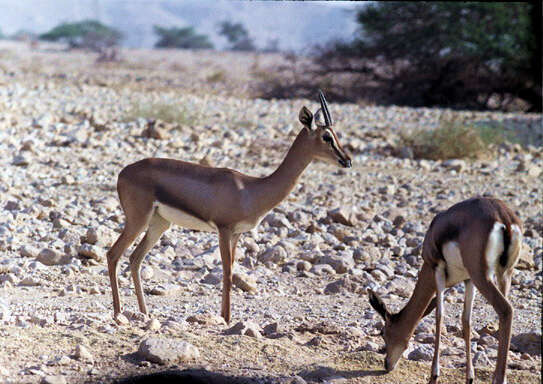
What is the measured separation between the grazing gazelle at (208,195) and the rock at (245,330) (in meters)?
0.45

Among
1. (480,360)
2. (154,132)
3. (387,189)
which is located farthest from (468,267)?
(154,132)

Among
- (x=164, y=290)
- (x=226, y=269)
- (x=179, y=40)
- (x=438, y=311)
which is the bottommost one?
(x=164, y=290)

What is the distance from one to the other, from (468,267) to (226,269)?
187cm

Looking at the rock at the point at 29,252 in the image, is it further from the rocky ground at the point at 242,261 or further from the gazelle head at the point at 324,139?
the gazelle head at the point at 324,139

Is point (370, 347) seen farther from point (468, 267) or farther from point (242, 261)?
point (242, 261)

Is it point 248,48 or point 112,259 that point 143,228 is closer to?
point 112,259

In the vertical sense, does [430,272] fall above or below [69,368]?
above

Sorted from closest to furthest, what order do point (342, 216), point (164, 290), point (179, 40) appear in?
point (164, 290) < point (342, 216) < point (179, 40)

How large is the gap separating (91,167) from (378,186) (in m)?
3.74

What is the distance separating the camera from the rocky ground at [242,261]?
4.61 meters

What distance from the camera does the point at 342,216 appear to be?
871cm

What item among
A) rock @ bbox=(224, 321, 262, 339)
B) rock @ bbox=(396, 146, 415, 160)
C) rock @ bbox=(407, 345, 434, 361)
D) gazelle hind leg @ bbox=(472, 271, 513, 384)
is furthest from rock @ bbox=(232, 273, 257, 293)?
rock @ bbox=(396, 146, 415, 160)

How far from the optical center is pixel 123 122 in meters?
13.6

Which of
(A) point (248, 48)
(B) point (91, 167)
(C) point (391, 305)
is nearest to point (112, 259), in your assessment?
(C) point (391, 305)
